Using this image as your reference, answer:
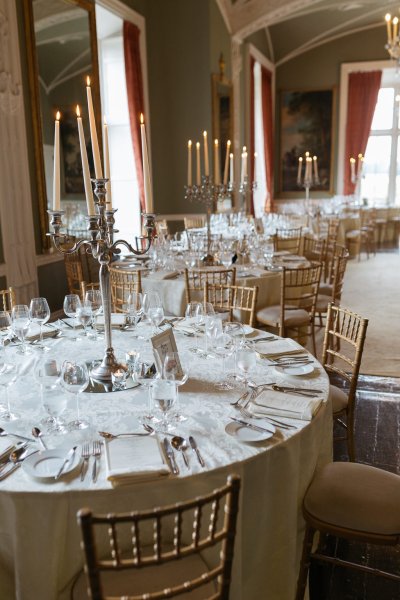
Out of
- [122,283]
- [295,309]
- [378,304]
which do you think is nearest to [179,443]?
[122,283]

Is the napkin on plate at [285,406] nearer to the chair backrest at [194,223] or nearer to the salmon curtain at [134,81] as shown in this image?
the chair backrest at [194,223]

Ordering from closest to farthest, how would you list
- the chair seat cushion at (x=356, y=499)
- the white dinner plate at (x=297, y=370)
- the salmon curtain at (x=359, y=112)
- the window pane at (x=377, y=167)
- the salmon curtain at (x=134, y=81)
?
the chair seat cushion at (x=356, y=499) < the white dinner plate at (x=297, y=370) < the salmon curtain at (x=134, y=81) < the salmon curtain at (x=359, y=112) < the window pane at (x=377, y=167)

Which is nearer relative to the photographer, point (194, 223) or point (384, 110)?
point (194, 223)

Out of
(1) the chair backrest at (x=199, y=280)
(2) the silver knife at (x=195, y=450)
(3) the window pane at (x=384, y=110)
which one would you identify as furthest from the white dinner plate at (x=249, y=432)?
(3) the window pane at (x=384, y=110)

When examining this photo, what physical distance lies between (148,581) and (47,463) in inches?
18.5

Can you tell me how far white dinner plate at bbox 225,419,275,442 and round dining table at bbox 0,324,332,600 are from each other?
1 cm

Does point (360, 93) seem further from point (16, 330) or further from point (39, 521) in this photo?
point (39, 521)

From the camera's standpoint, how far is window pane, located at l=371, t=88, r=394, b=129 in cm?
1362

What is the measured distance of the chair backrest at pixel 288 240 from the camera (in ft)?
24.5

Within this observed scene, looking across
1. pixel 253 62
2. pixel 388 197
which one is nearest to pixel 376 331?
pixel 253 62

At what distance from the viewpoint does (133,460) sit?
1717mm

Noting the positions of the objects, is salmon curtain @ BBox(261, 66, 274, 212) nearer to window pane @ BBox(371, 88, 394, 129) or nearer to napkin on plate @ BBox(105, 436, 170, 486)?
window pane @ BBox(371, 88, 394, 129)

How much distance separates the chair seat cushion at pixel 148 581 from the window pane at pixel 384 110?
13.8 m

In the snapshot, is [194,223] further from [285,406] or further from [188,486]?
[188,486]
